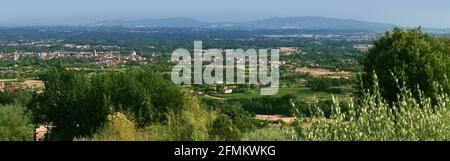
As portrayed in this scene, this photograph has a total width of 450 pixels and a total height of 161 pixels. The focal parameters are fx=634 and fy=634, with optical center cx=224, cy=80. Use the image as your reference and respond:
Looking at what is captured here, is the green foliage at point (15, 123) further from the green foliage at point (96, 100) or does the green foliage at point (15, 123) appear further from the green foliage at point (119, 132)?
the green foliage at point (119, 132)

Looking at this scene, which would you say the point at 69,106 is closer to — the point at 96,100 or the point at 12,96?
the point at 96,100

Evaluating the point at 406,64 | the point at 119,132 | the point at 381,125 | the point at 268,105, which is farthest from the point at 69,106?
the point at 268,105

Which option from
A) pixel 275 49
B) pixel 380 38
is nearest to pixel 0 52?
pixel 275 49

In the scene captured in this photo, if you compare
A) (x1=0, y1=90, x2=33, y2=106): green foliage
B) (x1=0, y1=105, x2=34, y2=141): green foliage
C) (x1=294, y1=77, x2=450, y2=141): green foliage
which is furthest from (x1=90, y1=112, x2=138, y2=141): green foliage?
(x1=0, y1=90, x2=33, y2=106): green foliage

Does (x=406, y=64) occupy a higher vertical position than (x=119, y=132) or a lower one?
higher

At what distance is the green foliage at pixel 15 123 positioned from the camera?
70.4 feet

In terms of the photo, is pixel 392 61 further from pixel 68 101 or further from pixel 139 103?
pixel 68 101

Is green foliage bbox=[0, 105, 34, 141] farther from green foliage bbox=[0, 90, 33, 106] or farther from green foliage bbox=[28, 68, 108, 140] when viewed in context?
green foliage bbox=[0, 90, 33, 106]

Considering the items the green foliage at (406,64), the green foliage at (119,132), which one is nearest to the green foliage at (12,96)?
the green foliage at (406,64)

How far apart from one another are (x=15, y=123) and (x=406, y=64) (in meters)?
13.7

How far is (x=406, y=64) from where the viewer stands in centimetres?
1883

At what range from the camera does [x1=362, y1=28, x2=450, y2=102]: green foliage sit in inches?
714

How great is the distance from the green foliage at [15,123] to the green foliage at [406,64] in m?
11.4
